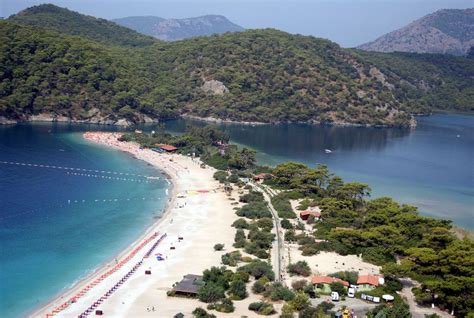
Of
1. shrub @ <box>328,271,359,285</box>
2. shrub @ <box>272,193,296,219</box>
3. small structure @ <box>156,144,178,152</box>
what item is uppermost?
small structure @ <box>156,144,178,152</box>

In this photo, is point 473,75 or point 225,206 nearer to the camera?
point 225,206

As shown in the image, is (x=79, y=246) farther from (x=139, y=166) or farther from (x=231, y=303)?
(x=139, y=166)

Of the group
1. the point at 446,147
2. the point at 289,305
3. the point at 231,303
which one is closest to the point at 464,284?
the point at 289,305

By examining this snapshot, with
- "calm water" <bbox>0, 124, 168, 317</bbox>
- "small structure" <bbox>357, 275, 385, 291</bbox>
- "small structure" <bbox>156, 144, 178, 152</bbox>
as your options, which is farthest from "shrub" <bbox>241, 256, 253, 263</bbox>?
"small structure" <bbox>156, 144, 178, 152</bbox>

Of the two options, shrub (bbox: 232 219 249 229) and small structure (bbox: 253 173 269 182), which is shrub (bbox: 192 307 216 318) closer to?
shrub (bbox: 232 219 249 229)

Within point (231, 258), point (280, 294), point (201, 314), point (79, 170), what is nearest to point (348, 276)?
point (280, 294)

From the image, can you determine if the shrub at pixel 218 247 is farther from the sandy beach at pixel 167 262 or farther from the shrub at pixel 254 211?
the shrub at pixel 254 211
